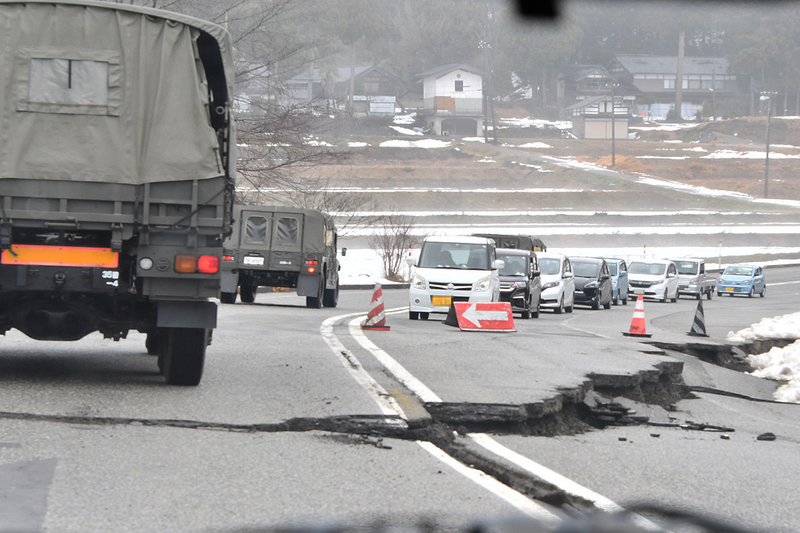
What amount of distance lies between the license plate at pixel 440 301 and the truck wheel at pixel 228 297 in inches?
217

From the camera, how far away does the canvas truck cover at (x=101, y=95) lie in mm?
7965

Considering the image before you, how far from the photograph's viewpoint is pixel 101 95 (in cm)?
817

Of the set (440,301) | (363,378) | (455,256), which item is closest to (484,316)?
(440,301)

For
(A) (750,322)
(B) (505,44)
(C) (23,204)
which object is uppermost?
(B) (505,44)

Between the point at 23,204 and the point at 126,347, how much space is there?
4548 mm

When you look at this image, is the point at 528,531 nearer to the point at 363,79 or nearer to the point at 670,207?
the point at 670,207

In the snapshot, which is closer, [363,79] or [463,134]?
[463,134]

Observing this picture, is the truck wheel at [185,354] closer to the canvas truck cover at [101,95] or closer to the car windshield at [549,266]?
the canvas truck cover at [101,95]

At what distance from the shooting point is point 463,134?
11406 cm

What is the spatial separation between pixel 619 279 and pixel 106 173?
86.4ft

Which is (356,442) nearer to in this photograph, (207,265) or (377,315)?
(207,265)

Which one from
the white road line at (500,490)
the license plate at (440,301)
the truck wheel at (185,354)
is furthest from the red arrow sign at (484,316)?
the white road line at (500,490)

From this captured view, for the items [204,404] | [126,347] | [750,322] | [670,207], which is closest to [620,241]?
[670,207]

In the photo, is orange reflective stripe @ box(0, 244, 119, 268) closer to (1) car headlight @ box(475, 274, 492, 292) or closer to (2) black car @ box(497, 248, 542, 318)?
Result: (1) car headlight @ box(475, 274, 492, 292)
